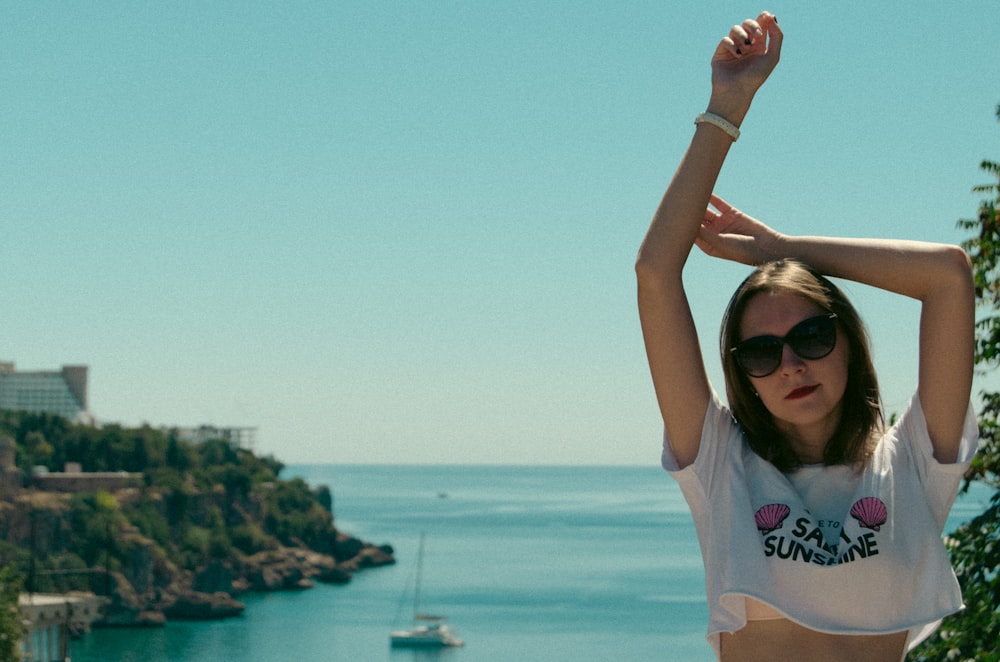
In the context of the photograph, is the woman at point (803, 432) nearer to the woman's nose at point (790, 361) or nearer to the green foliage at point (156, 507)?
the woman's nose at point (790, 361)

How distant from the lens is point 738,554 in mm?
1205

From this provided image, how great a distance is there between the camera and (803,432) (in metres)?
1.30

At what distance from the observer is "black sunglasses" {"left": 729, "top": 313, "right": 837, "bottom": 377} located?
1.25 metres

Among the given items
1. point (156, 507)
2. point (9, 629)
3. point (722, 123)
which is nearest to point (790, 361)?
point (722, 123)

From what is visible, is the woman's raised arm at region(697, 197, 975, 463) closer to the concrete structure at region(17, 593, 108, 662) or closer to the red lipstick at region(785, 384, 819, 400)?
the red lipstick at region(785, 384, 819, 400)

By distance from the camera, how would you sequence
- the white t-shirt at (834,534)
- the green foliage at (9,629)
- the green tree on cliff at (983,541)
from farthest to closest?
the green foliage at (9,629) < the green tree on cliff at (983,541) < the white t-shirt at (834,534)

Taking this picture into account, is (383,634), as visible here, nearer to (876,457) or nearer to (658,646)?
(658,646)

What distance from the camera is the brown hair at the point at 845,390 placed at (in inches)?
50.2

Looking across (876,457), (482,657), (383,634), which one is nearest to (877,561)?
(876,457)

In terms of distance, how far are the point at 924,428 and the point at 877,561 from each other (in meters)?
0.15

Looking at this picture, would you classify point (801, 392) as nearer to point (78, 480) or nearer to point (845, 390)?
point (845, 390)

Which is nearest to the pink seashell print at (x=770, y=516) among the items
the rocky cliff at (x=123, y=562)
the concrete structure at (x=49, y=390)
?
the rocky cliff at (x=123, y=562)

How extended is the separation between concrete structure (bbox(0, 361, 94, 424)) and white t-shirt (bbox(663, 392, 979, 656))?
262 ft

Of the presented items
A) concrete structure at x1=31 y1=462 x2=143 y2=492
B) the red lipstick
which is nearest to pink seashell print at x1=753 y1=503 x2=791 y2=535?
the red lipstick
